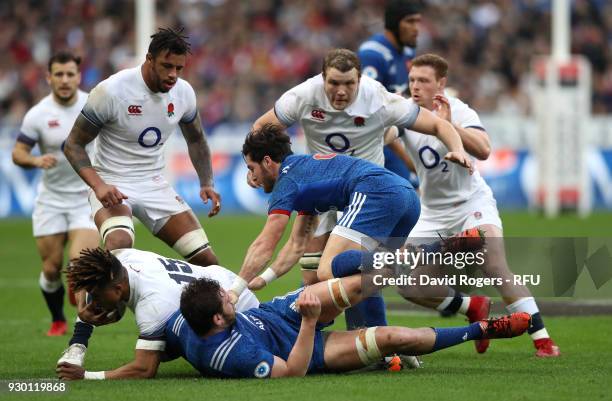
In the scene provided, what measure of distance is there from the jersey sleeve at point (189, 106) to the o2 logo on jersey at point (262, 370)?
118 inches

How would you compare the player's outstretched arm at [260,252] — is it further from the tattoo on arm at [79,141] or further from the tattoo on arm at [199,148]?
the tattoo on arm at [199,148]

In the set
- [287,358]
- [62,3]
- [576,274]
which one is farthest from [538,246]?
[62,3]

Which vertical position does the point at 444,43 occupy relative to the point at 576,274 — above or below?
above

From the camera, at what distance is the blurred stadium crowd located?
28547 mm

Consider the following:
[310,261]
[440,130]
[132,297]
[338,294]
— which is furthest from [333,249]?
[440,130]

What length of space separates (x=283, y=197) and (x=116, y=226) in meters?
1.84

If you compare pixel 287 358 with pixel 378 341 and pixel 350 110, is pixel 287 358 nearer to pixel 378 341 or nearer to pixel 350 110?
pixel 378 341

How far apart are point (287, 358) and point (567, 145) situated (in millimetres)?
17646

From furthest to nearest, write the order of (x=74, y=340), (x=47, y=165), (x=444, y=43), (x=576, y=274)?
(x=444, y=43)
(x=47, y=165)
(x=576, y=274)
(x=74, y=340)

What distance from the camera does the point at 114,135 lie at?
9.93 metres

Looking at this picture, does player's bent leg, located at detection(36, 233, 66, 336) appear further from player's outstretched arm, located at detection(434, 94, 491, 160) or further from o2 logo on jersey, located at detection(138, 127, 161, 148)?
player's outstretched arm, located at detection(434, 94, 491, 160)

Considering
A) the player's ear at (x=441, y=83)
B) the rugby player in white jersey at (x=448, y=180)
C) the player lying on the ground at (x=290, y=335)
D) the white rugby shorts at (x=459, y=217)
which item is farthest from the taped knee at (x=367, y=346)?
the player's ear at (x=441, y=83)

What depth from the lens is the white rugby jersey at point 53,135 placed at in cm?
1208

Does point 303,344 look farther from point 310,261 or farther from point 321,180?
point 310,261
